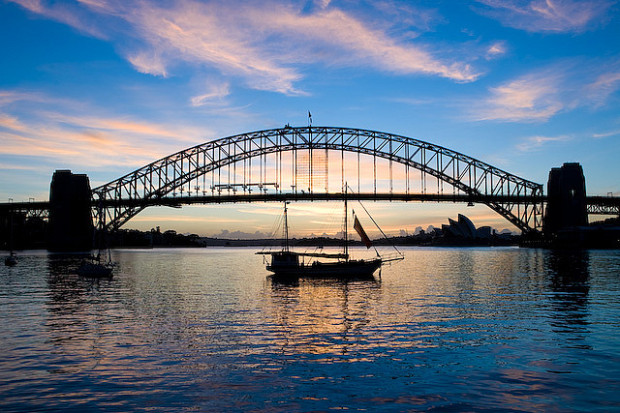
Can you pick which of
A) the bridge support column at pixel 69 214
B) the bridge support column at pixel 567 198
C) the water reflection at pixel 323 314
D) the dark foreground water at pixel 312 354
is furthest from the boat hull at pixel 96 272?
the bridge support column at pixel 567 198

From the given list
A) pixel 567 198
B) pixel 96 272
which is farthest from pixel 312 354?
pixel 567 198

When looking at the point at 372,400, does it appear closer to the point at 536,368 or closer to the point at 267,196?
the point at 536,368

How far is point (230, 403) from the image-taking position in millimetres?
12211

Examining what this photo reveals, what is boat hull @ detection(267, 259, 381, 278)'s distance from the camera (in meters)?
52.1

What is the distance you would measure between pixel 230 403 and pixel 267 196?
311 feet

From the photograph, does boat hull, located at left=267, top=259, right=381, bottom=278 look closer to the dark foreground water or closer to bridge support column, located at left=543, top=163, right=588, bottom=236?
the dark foreground water

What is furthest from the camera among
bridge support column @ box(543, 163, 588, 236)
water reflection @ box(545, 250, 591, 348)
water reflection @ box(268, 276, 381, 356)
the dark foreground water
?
bridge support column @ box(543, 163, 588, 236)

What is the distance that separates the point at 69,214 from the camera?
11606 centimetres

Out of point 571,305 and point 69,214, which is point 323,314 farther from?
point 69,214

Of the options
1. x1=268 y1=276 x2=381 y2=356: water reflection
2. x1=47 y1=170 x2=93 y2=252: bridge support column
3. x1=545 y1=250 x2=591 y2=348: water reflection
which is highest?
x1=47 y1=170 x2=93 y2=252: bridge support column

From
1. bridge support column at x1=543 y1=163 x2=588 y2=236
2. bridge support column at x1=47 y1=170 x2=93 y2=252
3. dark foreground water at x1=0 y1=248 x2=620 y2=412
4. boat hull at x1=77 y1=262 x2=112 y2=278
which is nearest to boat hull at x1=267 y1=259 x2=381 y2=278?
boat hull at x1=77 y1=262 x2=112 y2=278

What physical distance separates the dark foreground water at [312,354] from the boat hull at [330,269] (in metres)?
18.3

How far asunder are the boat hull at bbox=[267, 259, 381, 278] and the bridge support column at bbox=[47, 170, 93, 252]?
261ft

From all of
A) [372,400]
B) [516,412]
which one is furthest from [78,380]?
[516,412]
